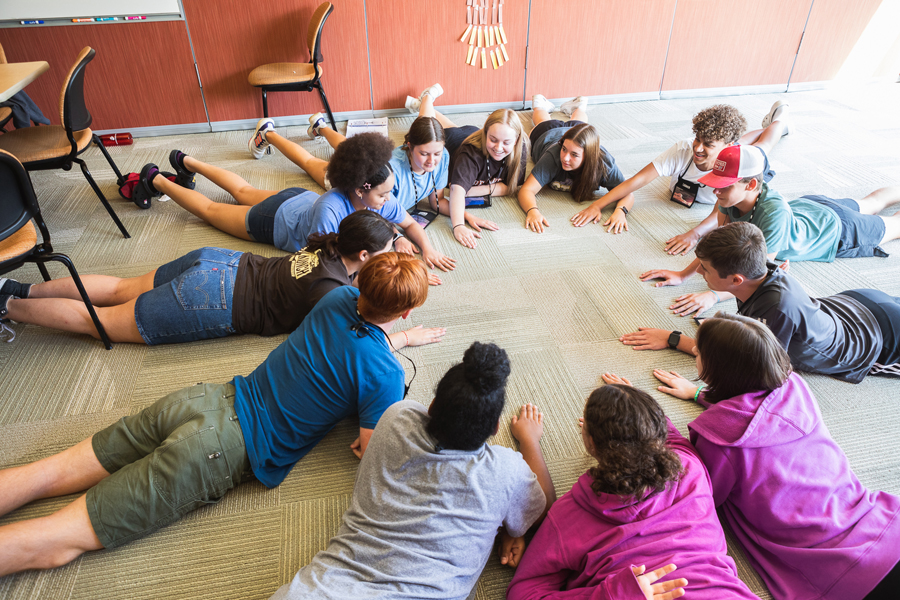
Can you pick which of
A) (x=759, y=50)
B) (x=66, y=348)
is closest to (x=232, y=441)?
(x=66, y=348)

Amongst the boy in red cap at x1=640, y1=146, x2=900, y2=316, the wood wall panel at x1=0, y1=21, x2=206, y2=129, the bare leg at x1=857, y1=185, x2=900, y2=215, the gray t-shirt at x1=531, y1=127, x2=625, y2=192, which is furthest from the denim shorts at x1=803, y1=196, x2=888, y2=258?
the wood wall panel at x1=0, y1=21, x2=206, y2=129

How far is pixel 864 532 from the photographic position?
128 centimetres

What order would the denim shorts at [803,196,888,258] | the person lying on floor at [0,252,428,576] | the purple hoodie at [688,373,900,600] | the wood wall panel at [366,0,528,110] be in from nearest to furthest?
the purple hoodie at [688,373,900,600]
the person lying on floor at [0,252,428,576]
the denim shorts at [803,196,888,258]
the wood wall panel at [366,0,528,110]

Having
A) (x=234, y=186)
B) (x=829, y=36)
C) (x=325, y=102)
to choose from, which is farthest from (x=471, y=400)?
(x=829, y=36)

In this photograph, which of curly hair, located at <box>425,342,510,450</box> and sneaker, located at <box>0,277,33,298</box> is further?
sneaker, located at <box>0,277,33,298</box>

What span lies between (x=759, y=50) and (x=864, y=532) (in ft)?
15.6

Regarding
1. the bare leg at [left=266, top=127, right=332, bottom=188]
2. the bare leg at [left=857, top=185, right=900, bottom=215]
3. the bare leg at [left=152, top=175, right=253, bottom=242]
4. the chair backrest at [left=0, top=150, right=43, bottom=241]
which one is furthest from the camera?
the bare leg at [left=266, top=127, right=332, bottom=188]

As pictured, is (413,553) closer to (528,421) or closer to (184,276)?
(528,421)

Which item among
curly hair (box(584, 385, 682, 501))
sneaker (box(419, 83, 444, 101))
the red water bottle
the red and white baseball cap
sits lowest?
the red water bottle

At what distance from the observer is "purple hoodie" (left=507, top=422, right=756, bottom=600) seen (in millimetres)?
1092

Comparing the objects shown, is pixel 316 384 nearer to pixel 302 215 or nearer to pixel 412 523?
pixel 412 523

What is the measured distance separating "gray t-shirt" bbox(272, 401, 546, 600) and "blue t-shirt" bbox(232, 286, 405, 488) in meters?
0.29

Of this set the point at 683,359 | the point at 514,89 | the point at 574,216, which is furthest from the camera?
the point at 514,89

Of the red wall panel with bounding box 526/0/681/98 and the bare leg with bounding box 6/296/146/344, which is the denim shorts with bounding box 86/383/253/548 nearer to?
the bare leg with bounding box 6/296/146/344
